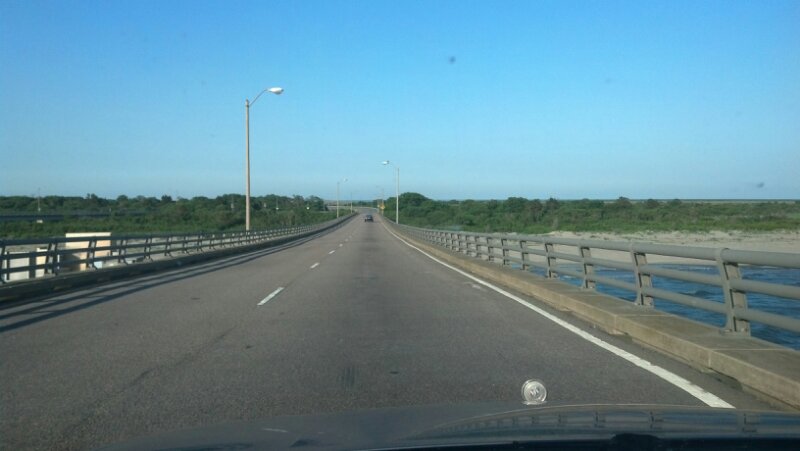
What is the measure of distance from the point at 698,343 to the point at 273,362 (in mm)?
5045

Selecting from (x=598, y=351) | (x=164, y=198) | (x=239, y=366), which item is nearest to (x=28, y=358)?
(x=239, y=366)

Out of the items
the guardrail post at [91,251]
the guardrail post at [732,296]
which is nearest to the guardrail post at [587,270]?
the guardrail post at [732,296]

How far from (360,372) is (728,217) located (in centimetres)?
3026

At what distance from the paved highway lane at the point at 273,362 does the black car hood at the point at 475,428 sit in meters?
1.46

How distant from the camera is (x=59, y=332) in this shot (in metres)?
11.5

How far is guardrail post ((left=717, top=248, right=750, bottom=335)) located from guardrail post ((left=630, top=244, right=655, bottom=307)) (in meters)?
2.61

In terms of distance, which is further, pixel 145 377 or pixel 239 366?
pixel 239 366

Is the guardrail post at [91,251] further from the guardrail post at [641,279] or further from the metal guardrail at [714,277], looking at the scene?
the guardrail post at [641,279]

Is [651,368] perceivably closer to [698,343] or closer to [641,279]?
[698,343]

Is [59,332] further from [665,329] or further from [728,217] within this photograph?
[728,217]

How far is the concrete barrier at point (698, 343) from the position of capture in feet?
22.1

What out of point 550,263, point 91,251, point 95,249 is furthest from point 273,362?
point 91,251

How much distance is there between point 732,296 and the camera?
863cm

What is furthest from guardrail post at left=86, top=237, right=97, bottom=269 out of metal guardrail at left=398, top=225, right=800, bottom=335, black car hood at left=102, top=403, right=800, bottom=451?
black car hood at left=102, top=403, right=800, bottom=451
